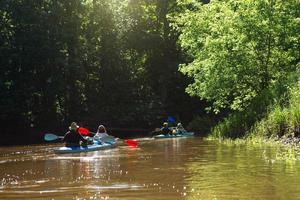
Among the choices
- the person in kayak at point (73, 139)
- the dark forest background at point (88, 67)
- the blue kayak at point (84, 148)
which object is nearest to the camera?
the blue kayak at point (84, 148)

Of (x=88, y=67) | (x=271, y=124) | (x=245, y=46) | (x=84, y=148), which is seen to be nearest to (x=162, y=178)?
(x=271, y=124)

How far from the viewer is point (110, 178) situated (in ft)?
37.9

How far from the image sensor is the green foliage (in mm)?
22422

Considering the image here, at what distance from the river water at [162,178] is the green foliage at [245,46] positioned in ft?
26.2

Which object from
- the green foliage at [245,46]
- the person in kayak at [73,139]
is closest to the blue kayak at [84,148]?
the person in kayak at [73,139]

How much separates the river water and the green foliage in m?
8.00

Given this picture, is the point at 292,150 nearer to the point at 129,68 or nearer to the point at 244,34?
the point at 244,34

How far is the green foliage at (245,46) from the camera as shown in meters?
22.4

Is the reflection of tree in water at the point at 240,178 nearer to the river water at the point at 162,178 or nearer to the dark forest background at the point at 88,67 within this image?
the river water at the point at 162,178

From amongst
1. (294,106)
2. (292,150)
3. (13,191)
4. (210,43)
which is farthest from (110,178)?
(210,43)

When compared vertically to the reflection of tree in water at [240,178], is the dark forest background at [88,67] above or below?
above

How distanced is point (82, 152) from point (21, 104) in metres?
18.9

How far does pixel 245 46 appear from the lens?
2317 cm

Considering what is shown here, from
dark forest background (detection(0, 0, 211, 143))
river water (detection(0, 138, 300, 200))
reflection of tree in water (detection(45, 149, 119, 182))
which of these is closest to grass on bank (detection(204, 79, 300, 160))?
river water (detection(0, 138, 300, 200))
